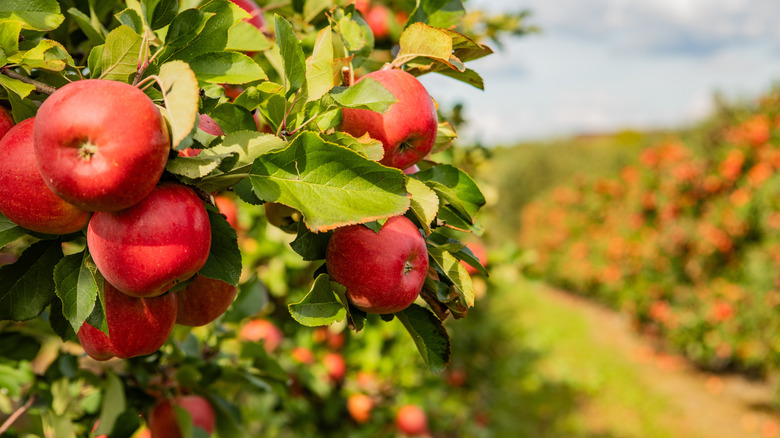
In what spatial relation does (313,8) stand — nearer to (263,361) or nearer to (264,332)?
(263,361)

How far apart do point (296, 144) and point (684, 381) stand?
6622mm

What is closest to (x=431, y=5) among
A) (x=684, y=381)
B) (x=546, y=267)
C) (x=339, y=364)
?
(x=339, y=364)

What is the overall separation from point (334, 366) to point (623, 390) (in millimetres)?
4507

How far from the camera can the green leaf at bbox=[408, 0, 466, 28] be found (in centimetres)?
83

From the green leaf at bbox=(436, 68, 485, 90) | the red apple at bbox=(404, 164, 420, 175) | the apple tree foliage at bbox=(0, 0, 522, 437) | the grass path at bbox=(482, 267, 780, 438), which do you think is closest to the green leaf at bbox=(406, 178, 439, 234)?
the apple tree foliage at bbox=(0, 0, 522, 437)

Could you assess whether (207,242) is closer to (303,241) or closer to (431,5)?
(303,241)

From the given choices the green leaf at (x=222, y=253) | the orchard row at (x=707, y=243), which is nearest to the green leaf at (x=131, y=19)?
the green leaf at (x=222, y=253)

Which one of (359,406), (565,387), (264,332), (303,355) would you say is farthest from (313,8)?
(565,387)

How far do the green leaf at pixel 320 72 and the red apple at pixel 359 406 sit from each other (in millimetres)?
1981

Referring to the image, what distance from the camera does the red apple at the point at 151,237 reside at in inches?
21.3

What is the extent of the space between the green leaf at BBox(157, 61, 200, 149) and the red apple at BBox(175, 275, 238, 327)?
30cm

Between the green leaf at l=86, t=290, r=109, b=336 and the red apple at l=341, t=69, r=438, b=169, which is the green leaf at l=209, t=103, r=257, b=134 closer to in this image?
the red apple at l=341, t=69, r=438, b=169

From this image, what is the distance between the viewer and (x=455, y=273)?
681mm

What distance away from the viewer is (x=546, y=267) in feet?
33.2
